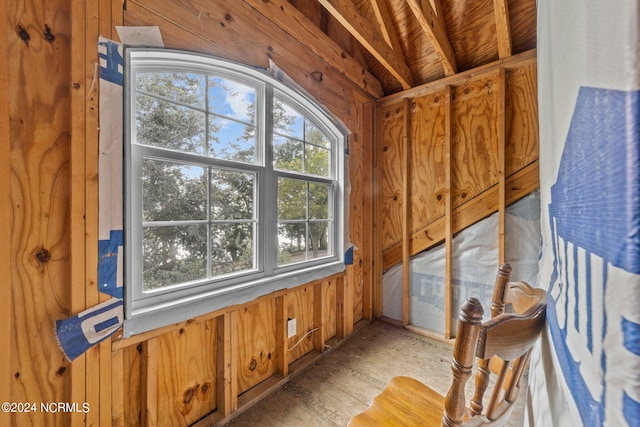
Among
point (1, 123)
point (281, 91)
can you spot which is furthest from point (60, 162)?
point (281, 91)

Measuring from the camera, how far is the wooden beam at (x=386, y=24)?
2.12m

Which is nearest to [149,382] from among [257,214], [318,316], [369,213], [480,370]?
[257,214]

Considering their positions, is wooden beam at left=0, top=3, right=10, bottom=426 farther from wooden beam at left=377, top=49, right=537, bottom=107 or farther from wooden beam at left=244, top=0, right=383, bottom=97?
wooden beam at left=377, top=49, right=537, bottom=107

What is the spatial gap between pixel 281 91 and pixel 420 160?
1.50 metres

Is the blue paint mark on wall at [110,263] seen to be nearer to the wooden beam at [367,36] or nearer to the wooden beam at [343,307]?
the wooden beam at [343,307]

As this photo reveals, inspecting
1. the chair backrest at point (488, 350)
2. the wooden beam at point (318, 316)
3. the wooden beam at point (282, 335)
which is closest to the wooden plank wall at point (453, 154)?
the wooden beam at point (318, 316)

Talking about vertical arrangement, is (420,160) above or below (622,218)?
above

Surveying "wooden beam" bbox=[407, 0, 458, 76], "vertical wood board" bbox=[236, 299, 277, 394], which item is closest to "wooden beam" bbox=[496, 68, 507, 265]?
"wooden beam" bbox=[407, 0, 458, 76]

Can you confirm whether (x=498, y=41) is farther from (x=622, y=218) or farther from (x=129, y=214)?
(x=129, y=214)

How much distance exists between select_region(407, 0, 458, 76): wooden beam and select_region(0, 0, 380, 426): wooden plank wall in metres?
1.11

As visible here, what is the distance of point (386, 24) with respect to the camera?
2256 millimetres

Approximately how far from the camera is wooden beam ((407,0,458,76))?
1.70 metres

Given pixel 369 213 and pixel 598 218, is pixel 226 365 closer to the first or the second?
pixel 598 218

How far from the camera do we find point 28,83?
0.92 meters
